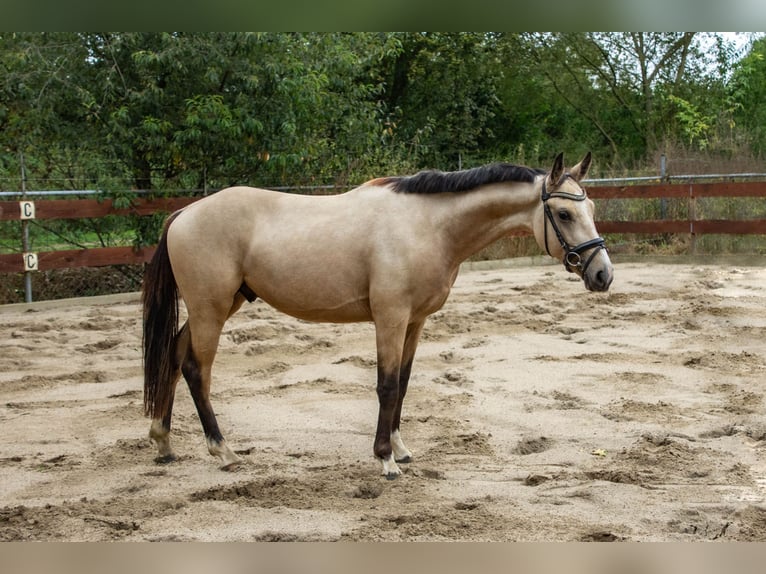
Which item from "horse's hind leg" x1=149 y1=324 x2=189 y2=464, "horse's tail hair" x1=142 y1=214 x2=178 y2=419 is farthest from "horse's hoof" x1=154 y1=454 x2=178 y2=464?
"horse's tail hair" x1=142 y1=214 x2=178 y2=419

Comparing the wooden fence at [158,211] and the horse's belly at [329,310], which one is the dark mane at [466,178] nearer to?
the horse's belly at [329,310]

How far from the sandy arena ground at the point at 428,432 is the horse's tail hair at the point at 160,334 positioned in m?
0.36

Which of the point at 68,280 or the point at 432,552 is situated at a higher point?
the point at 432,552

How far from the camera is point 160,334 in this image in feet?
14.3

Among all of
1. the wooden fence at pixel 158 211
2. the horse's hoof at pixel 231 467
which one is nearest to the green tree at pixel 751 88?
the wooden fence at pixel 158 211

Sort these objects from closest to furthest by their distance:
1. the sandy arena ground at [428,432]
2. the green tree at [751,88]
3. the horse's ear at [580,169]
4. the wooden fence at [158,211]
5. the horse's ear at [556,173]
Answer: the sandy arena ground at [428,432]
the horse's ear at [556,173]
the horse's ear at [580,169]
the wooden fence at [158,211]
the green tree at [751,88]

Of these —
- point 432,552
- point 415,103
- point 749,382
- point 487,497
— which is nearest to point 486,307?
point 749,382

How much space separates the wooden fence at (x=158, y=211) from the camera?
31.6ft

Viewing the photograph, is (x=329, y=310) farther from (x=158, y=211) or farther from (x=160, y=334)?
(x=158, y=211)

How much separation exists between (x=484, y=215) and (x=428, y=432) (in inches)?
56.4

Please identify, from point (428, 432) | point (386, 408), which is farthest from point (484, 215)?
point (428, 432)

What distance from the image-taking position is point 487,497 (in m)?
3.62

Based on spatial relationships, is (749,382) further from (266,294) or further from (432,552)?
(432,552)
